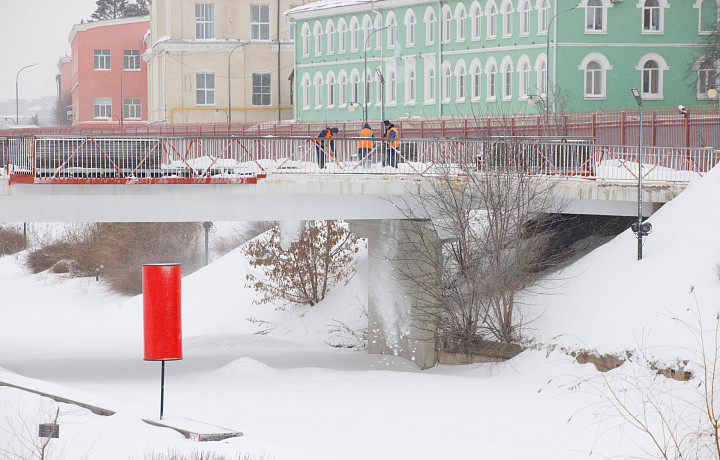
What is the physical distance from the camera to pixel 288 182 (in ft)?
83.8

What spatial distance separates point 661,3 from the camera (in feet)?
176

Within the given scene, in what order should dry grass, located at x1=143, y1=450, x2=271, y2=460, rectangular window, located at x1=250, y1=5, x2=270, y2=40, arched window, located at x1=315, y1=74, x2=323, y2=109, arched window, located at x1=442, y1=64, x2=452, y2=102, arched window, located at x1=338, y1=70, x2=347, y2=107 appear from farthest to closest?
rectangular window, located at x1=250, y1=5, x2=270, y2=40 < arched window, located at x1=315, y1=74, x2=323, y2=109 < arched window, located at x1=338, y1=70, x2=347, y2=107 < arched window, located at x1=442, y1=64, x2=452, y2=102 < dry grass, located at x1=143, y1=450, x2=271, y2=460

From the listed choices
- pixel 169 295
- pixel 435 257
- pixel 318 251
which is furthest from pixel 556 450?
pixel 318 251

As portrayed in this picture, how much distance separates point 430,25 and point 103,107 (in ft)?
120

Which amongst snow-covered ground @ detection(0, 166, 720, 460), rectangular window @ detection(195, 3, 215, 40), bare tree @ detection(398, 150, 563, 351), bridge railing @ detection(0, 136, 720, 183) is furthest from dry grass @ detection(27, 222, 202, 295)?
bare tree @ detection(398, 150, 563, 351)

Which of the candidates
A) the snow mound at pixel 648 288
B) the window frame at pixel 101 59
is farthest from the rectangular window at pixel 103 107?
the snow mound at pixel 648 288

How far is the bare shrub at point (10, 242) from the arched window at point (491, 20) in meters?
29.7

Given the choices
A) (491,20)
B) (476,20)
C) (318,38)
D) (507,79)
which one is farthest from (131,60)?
(507,79)

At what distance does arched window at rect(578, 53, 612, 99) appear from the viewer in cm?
5297

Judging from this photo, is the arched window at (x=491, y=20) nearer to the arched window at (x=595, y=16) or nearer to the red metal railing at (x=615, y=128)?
the arched window at (x=595, y=16)

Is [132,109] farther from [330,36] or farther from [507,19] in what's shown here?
[507,19]

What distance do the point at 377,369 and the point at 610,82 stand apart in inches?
1165

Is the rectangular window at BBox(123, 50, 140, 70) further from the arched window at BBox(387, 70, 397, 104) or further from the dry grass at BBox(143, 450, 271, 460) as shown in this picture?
the dry grass at BBox(143, 450, 271, 460)

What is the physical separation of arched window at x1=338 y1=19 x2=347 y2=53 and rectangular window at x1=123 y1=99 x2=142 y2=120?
2693cm
